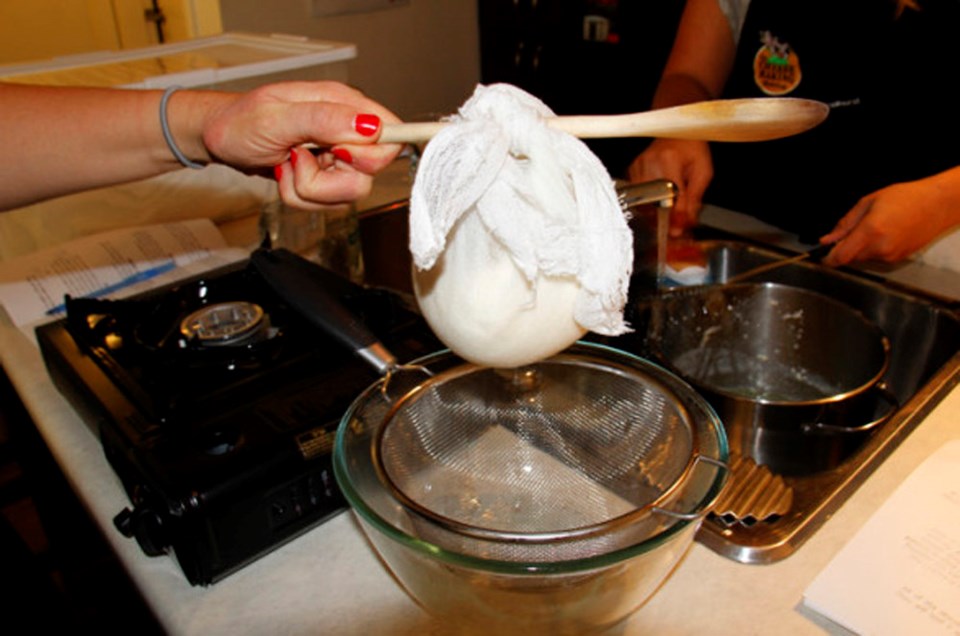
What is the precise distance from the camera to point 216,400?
0.77 m

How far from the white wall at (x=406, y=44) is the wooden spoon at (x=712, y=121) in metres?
2.30

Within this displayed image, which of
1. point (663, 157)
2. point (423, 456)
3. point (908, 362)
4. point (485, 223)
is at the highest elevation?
point (485, 223)

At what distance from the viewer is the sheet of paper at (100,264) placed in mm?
A: 1152

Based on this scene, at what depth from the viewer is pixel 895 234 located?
1.04 meters

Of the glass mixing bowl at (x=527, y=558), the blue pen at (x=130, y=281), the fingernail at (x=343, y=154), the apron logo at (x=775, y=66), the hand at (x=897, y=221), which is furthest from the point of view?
the apron logo at (x=775, y=66)

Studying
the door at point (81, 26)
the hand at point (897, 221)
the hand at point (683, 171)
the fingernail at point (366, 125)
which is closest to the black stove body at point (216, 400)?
the fingernail at point (366, 125)

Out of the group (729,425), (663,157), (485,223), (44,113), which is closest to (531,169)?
(485,223)

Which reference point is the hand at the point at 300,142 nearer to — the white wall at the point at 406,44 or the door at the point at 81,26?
the white wall at the point at 406,44

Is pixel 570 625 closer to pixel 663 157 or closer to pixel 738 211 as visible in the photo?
pixel 663 157

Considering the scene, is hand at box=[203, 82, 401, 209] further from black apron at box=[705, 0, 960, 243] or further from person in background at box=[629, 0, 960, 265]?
black apron at box=[705, 0, 960, 243]

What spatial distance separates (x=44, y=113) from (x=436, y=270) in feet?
1.88

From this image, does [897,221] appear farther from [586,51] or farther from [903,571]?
[586,51]

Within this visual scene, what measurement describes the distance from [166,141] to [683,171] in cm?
80

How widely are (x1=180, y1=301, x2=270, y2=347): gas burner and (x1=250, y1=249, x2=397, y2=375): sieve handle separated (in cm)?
7
